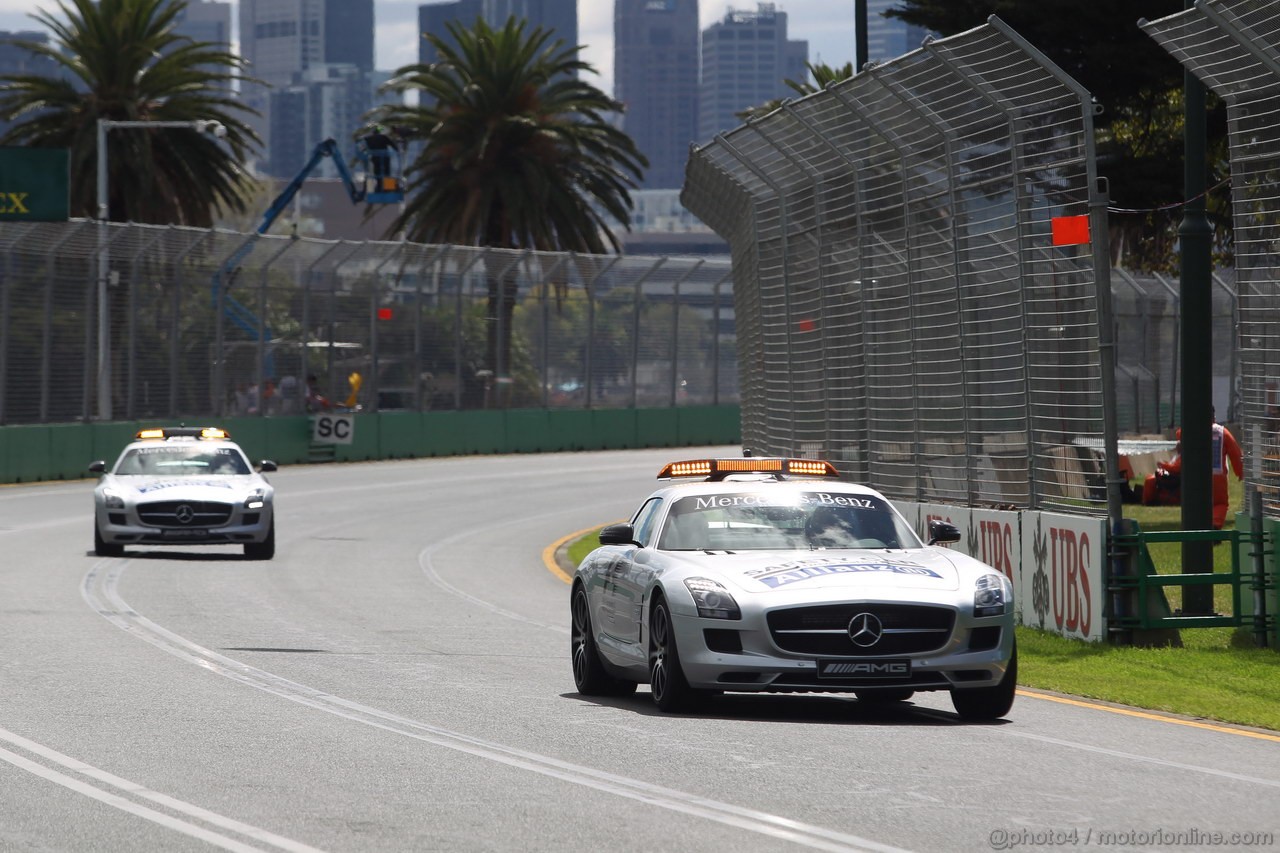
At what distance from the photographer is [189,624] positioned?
17719 millimetres

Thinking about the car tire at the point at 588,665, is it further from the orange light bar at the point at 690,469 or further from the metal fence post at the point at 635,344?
the metal fence post at the point at 635,344

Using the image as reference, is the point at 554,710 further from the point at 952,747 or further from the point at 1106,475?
the point at 1106,475

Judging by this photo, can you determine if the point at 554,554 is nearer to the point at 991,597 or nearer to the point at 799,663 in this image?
the point at 991,597

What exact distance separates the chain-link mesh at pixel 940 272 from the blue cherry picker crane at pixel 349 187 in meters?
23.6

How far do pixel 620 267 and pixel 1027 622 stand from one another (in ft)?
127

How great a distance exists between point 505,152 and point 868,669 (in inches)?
1806

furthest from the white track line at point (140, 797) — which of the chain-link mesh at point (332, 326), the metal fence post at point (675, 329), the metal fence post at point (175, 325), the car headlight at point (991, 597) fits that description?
the metal fence post at point (675, 329)

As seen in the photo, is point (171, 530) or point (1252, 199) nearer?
point (1252, 199)

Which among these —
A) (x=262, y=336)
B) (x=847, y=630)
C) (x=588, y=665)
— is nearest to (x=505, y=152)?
(x=262, y=336)

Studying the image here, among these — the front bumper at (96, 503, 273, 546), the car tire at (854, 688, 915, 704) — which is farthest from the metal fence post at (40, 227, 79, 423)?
the car tire at (854, 688, 915, 704)

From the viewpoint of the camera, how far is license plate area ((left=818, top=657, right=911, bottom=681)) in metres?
11.1

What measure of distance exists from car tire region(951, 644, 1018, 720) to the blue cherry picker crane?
35990 millimetres

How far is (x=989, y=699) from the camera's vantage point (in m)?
11.5

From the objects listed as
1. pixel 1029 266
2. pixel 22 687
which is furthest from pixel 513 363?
pixel 22 687
